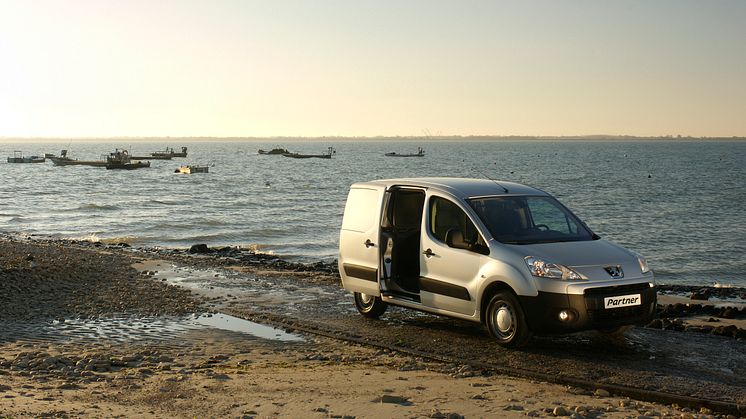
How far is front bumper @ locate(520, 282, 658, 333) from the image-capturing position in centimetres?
947

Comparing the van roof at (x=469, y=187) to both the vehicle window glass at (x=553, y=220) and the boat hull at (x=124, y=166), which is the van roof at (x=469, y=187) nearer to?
the vehicle window glass at (x=553, y=220)

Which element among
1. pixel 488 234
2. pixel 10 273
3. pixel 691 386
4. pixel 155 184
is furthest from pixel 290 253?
pixel 155 184

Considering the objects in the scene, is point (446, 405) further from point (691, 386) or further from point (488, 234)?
point (488, 234)

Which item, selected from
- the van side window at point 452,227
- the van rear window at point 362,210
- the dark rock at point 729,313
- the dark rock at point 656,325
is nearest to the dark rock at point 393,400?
the van side window at point 452,227

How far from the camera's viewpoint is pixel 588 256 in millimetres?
9859

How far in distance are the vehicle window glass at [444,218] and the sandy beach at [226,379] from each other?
1864 mm

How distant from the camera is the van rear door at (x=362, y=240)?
1175 centimetres

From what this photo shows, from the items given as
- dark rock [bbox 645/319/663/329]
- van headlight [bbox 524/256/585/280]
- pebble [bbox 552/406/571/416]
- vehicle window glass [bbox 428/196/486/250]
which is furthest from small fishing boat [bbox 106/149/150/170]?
pebble [bbox 552/406/571/416]

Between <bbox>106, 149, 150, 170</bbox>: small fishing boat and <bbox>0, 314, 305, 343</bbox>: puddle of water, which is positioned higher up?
<bbox>0, 314, 305, 343</bbox>: puddle of water

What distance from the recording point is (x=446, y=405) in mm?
7469

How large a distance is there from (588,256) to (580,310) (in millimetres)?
721

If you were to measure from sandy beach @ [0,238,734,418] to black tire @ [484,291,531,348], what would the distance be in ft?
3.41

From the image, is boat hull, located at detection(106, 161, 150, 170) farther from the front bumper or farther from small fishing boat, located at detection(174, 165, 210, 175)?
the front bumper

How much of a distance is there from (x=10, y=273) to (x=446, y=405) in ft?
33.9
